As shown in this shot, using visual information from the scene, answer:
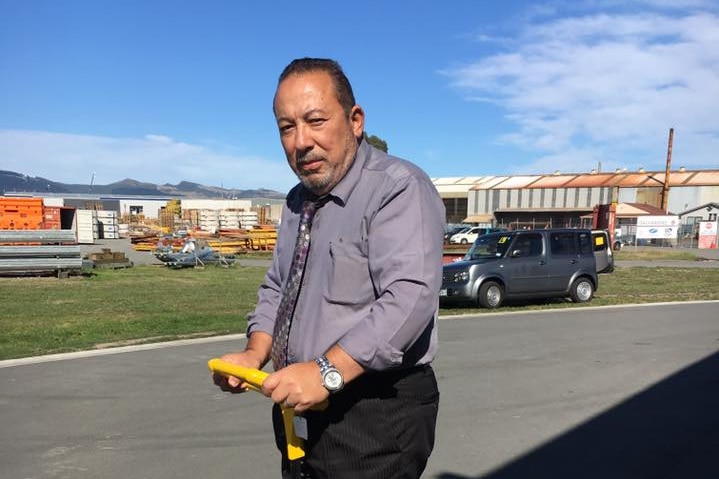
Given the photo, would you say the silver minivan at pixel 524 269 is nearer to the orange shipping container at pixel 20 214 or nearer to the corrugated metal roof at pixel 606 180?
the orange shipping container at pixel 20 214

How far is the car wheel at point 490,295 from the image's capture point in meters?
12.2

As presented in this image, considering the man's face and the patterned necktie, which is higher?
the man's face

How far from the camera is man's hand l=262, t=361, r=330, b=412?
156 centimetres

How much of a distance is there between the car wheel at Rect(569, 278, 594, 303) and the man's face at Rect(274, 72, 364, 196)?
12.5m

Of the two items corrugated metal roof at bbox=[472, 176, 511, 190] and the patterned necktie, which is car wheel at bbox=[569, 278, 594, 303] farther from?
corrugated metal roof at bbox=[472, 176, 511, 190]

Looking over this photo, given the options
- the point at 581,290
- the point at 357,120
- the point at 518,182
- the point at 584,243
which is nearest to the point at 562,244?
the point at 584,243

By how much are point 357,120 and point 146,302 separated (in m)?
11.4

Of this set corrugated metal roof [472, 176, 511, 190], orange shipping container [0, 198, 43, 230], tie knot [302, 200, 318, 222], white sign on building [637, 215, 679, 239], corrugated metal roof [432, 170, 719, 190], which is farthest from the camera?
corrugated metal roof [472, 176, 511, 190]

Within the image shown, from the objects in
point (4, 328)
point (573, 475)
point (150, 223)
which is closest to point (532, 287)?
point (573, 475)

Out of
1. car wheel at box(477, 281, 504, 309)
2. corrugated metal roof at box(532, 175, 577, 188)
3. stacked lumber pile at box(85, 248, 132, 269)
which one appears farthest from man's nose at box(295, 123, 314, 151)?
corrugated metal roof at box(532, 175, 577, 188)

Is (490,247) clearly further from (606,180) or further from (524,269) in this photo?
(606,180)

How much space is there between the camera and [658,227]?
37812mm

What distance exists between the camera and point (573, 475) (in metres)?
3.76

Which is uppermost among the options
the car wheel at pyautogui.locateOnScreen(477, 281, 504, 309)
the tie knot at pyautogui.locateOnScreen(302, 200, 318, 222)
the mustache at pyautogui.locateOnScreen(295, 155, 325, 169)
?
the mustache at pyautogui.locateOnScreen(295, 155, 325, 169)
